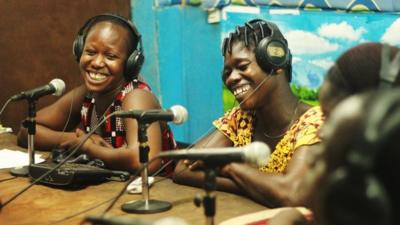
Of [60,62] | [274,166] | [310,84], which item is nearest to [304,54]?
[310,84]

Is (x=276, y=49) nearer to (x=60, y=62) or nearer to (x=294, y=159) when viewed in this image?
(x=294, y=159)

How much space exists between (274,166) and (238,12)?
4.34ft

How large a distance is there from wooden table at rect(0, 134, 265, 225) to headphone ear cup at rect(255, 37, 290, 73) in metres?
0.45

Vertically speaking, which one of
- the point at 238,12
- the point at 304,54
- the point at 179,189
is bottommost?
the point at 179,189

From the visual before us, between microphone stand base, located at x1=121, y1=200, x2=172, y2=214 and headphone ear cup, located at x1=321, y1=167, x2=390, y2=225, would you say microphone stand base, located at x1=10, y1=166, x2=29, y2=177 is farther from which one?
headphone ear cup, located at x1=321, y1=167, x2=390, y2=225

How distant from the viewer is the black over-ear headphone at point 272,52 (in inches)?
76.9

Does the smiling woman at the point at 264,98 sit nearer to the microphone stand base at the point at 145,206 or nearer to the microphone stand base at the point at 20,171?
the microphone stand base at the point at 145,206

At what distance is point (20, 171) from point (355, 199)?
184 cm

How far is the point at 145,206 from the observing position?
1.70 meters

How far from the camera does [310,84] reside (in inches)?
109

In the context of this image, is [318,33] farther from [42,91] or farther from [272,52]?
[42,91]

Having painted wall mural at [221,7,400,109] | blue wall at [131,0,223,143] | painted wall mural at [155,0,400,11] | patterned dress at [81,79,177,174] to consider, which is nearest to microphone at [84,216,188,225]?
patterned dress at [81,79,177,174]

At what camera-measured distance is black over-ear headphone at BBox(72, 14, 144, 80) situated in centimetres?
234

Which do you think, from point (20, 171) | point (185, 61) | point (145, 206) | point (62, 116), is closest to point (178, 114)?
point (145, 206)
